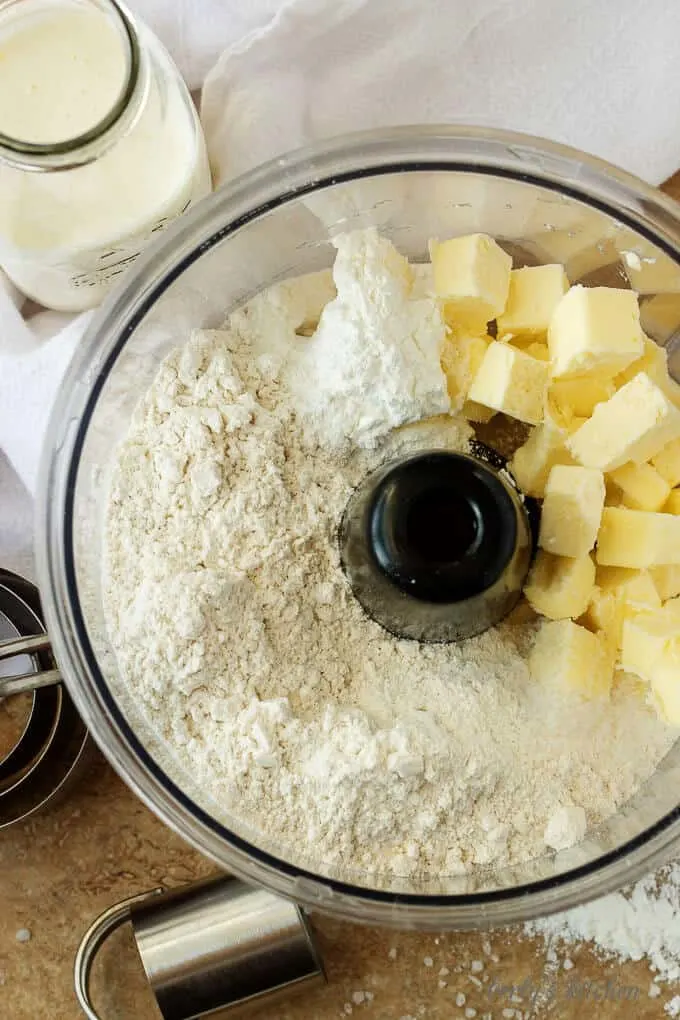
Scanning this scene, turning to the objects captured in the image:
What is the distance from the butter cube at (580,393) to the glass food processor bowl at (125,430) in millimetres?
110

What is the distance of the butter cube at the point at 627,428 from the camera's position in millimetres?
739

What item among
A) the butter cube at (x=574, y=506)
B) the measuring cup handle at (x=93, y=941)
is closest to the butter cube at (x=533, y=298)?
the butter cube at (x=574, y=506)

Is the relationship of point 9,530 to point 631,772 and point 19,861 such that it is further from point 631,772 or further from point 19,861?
point 631,772

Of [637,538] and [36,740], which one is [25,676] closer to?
[36,740]

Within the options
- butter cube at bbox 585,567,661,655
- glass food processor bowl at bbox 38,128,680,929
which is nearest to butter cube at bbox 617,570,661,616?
butter cube at bbox 585,567,661,655

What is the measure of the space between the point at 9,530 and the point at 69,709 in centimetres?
17

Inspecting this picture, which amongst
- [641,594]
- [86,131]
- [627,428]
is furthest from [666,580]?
[86,131]

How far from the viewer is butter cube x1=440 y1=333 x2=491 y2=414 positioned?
79 cm

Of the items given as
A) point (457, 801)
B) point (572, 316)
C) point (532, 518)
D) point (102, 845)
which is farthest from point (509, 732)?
point (102, 845)

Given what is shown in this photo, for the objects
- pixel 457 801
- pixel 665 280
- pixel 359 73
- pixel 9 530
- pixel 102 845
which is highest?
pixel 359 73

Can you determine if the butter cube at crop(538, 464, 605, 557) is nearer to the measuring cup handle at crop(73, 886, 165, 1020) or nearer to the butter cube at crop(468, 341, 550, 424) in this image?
the butter cube at crop(468, 341, 550, 424)

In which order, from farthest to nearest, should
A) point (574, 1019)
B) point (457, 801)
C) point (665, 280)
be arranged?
point (574, 1019) → point (665, 280) → point (457, 801)

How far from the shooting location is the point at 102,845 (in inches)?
37.1

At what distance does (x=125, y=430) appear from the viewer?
775mm
